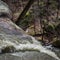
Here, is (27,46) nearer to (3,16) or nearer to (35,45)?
(35,45)

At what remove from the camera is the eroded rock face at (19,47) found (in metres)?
4.29

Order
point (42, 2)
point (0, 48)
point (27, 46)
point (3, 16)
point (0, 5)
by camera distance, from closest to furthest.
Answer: point (0, 48) < point (27, 46) < point (3, 16) < point (0, 5) < point (42, 2)

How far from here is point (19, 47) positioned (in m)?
4.62

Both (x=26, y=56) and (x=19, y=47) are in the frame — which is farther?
(x=19, y=47)

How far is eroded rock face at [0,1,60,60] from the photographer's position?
169 inches

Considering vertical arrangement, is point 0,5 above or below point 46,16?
above

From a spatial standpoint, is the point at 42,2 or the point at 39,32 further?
the point at 42,2

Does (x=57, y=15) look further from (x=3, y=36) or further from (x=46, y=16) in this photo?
(x=3, y=36)

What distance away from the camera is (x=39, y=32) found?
286 inches

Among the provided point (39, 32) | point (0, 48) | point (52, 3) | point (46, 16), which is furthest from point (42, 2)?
point (0, 48)

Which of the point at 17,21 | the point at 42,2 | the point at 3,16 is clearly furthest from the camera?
the point at 42,2

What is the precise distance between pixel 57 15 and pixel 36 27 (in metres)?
0.76

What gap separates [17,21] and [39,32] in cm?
80

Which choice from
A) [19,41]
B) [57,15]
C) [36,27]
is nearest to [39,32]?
[36,27]
